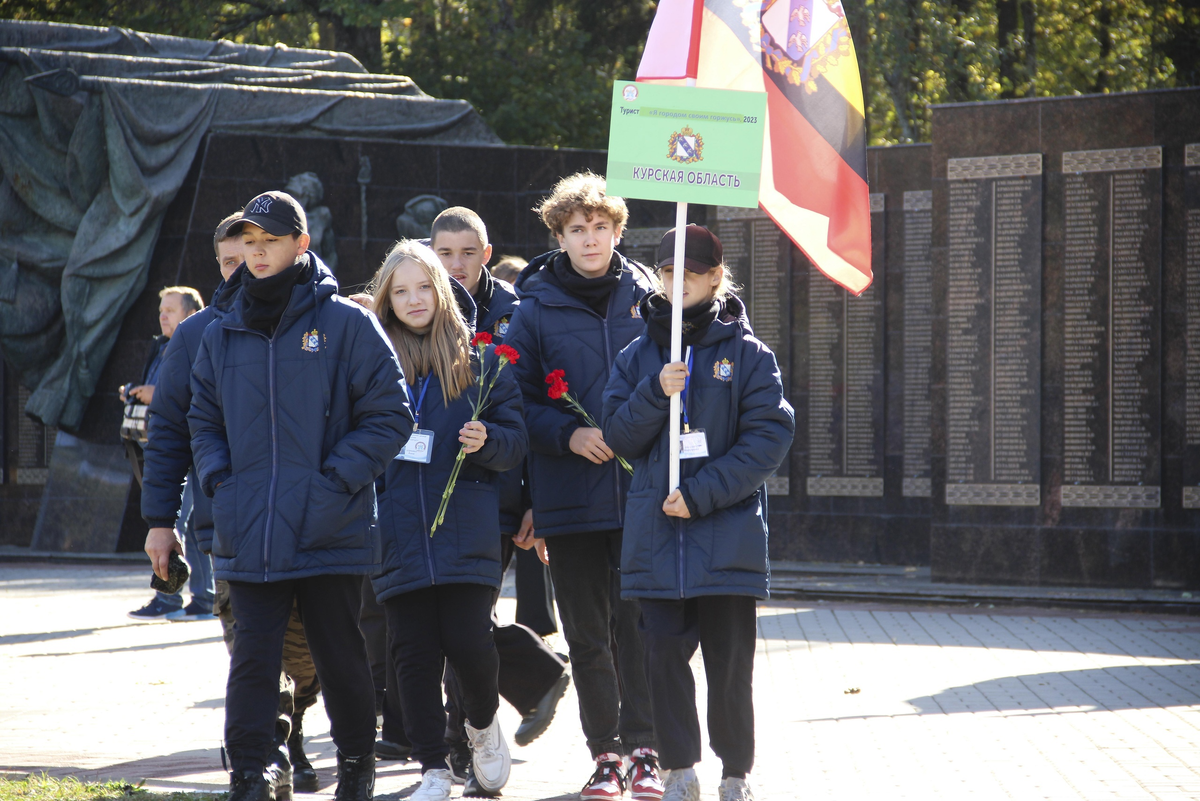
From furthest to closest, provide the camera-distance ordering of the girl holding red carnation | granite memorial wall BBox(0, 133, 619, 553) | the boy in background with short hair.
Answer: granite memorial wall BBox(0, 133, 619, 553) → the boy in background with short hair → the girl holding red carnation

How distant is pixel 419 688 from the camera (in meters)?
4.52

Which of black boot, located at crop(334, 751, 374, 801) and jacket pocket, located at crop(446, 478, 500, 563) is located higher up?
jacket pocket, located at crop(446, 478, 500, 563)

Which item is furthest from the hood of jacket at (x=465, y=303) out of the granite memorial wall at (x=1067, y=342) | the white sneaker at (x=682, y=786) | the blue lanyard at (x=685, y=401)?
the granite memorial wall at (x=1067, y=342)

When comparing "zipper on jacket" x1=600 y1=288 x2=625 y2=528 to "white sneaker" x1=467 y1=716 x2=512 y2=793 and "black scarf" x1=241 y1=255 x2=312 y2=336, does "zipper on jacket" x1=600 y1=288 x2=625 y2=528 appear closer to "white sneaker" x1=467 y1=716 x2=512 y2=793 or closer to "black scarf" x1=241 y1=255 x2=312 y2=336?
"white sneaker" x1=467 y1=716 x2=512 y2=793

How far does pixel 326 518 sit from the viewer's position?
4.12 m

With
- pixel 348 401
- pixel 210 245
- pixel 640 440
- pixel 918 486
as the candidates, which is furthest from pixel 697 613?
pixel 210 245

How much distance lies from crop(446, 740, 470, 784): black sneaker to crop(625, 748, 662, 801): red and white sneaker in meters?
0.62

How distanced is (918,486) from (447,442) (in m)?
8.51

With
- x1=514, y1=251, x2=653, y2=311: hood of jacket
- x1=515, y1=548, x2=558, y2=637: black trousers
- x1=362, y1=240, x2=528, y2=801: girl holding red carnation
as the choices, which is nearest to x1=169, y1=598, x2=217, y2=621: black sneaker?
x1=515, y1=548, x2=558, y2=637: black trousers

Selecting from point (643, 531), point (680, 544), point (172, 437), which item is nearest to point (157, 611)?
point (172, 437)

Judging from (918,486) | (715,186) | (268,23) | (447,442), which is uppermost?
(268,23)

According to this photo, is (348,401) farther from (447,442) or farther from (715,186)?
(715,186)

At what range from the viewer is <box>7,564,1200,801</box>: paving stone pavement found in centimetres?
491

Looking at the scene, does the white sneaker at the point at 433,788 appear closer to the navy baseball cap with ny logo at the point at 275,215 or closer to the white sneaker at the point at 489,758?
the white sneaker at the point at 489,758
